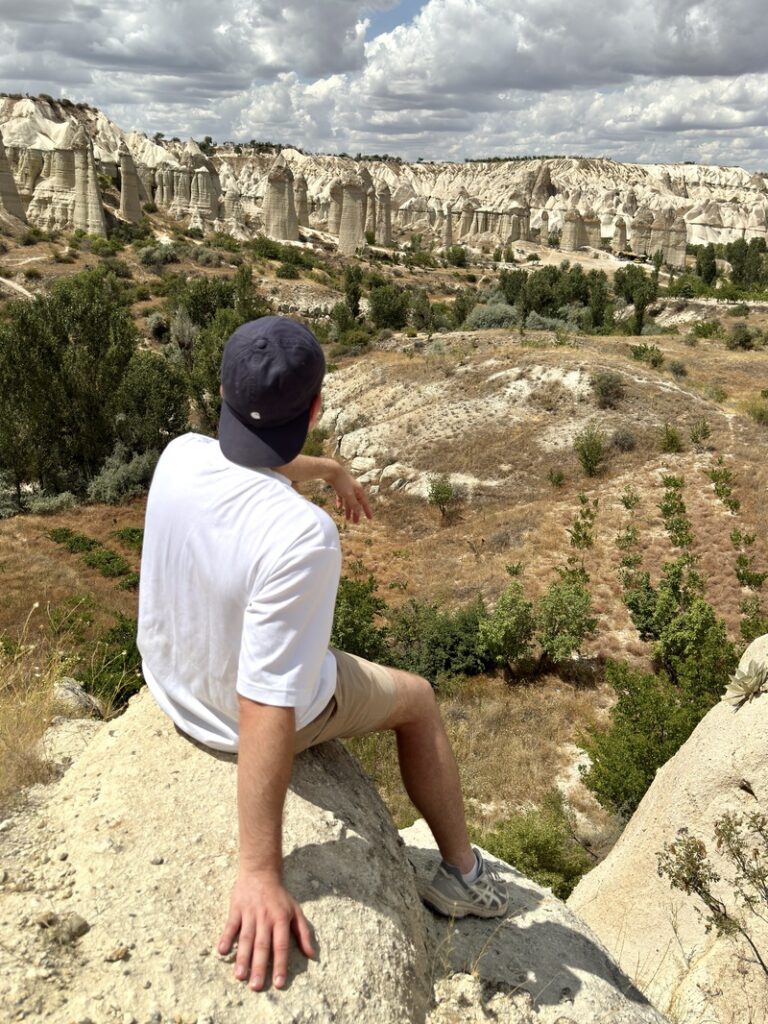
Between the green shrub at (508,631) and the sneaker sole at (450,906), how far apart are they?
866 centimetres

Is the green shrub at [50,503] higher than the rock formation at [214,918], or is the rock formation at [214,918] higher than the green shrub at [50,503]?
the rock formation at [214,918]

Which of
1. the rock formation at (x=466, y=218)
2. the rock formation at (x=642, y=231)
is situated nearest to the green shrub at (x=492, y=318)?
the rock formation at (x=642, y=231)

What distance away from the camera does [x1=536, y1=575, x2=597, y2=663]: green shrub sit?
11164mm

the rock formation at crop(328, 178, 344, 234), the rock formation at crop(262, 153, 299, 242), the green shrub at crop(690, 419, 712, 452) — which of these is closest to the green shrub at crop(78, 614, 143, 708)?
the green shrub at crop(690, 419, 712, 452)

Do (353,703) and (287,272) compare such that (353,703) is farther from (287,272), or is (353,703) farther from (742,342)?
(287,272)

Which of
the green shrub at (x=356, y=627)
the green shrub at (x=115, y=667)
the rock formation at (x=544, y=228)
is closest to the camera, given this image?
the green shrub at (x=115, y=667)

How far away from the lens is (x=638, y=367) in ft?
77.7

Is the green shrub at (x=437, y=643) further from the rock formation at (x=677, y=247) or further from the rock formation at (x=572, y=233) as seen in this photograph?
the rock formation at (x=572, y=233)

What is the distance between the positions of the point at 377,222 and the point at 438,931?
7377 cm

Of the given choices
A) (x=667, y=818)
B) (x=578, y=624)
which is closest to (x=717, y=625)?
(x=578, y=624)

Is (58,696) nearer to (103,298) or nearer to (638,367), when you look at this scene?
(103,298)

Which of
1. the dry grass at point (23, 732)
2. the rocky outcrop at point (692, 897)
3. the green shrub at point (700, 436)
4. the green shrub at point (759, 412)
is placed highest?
the dry grass at point (23, 732)

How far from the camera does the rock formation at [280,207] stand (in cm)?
5481

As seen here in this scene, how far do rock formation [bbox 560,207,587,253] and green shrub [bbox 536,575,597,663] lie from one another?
2610 inches
